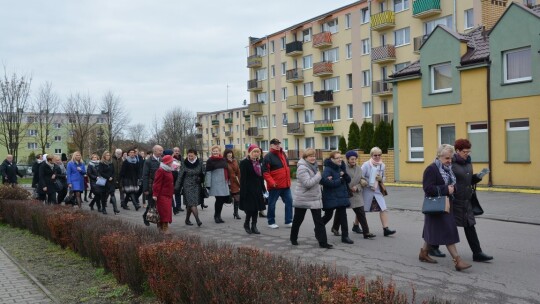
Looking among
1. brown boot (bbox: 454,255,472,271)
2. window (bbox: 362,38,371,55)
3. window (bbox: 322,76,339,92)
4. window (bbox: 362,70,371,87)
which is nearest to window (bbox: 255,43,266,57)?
window (bbox: 322,76,339,92)

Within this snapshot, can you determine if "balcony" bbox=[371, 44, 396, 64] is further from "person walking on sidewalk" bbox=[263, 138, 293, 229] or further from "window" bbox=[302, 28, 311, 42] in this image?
"person walking on sidewalk" bbox=[263, 138, 293, 229]

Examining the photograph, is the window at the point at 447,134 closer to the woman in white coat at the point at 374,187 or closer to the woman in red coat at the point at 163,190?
the woman in white coat at the point at 374,187

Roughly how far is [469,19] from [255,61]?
104ft

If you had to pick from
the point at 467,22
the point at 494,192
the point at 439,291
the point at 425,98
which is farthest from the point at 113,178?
the point at 467,22

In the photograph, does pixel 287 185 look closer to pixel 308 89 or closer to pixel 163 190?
pixel 163 190

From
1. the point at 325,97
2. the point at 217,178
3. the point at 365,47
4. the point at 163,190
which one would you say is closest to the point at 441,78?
→ the point at 217,178

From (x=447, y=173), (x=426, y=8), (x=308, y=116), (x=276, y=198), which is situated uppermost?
(x=426, y=8)

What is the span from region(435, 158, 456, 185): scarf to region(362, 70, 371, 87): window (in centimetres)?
4239

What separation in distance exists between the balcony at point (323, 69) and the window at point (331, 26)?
11.0ft

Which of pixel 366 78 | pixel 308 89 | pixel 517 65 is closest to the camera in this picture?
pixel 517 65

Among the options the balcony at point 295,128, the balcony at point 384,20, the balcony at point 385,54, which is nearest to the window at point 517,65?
the balcony at point 385,54

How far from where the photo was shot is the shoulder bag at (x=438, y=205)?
748 centimetres

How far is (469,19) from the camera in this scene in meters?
39.9

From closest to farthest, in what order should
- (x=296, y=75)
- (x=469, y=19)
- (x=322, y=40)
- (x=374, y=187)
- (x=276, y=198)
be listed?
1. (x=374, y=187)
2. (x=276, y=198)
3. (x=469, y=19)
4. (x=322, y=40)
5. (x=296, y=75)
